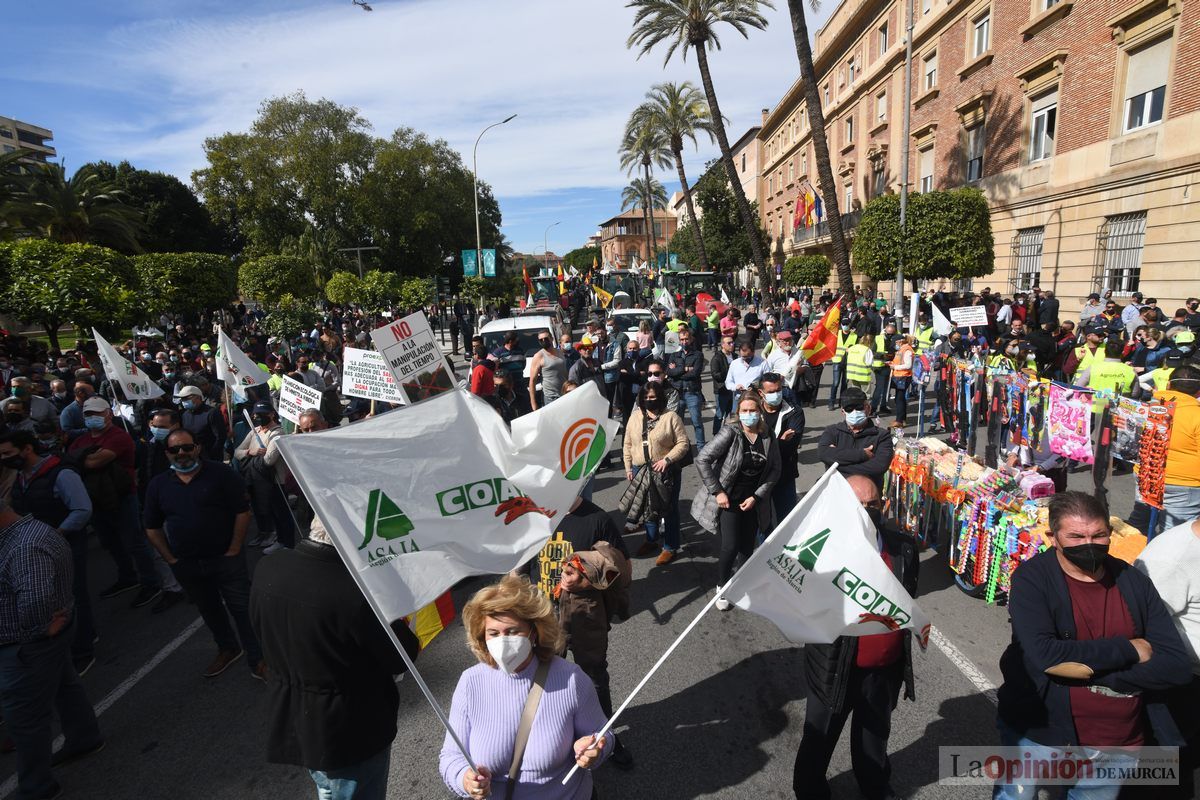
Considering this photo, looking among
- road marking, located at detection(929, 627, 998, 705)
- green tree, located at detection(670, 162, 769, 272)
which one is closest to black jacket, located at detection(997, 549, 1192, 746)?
road marking, located at detection(929, 627, 998, 705)

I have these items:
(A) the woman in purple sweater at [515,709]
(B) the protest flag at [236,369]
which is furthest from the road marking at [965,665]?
(B) the protest flag at [236,369]

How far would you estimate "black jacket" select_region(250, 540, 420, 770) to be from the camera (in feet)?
7.97

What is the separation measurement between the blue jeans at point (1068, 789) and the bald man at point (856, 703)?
478 millimetres

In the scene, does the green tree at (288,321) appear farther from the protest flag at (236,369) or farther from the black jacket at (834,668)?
the black jacket at (834,668)

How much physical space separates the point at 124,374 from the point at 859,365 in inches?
412

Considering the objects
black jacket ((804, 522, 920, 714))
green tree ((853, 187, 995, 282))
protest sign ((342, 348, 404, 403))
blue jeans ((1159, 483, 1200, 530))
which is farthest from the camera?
green tree ((853, 187, 995, 282))

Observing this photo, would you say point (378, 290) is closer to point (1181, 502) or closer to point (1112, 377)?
point (1112, 377)

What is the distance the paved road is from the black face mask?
1.59 m

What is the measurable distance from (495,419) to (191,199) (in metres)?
59.3

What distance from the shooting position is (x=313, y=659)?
2432mm

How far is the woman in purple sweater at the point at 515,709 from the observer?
2.20 metres

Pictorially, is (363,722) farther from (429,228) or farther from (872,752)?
(429,228)

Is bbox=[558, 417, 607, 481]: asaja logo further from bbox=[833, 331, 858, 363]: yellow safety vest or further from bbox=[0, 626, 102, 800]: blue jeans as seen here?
bbox=[833, 331, 858, 363]: yellow safety vest

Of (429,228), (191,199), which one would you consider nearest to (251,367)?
(429,228)
